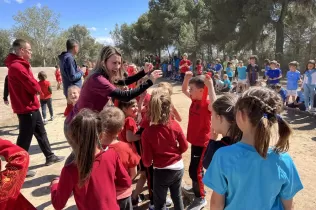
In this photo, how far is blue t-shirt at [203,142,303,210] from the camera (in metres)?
1.43

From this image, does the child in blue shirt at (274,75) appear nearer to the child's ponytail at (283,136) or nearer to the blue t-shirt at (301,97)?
the blue t-shirt at (301,97)

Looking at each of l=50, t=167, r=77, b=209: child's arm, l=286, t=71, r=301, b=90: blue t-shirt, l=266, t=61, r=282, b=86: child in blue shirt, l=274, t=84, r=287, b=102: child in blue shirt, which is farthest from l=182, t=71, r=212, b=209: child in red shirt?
l=266, t=61, r=282, b=86: child in blue shirt

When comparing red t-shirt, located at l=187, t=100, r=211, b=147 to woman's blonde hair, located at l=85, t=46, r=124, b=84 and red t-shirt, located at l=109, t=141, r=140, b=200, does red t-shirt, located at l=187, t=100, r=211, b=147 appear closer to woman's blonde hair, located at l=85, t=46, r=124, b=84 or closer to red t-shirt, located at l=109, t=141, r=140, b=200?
red t-shirt, located at l=109, t=141, r=140, b=200

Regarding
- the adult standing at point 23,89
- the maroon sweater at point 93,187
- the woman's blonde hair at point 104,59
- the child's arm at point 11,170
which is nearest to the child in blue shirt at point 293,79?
the woman's blonde hair at point 104,59

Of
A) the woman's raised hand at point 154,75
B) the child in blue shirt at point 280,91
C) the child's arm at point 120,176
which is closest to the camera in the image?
the child's arm at point 120,176

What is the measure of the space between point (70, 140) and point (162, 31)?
29966mm

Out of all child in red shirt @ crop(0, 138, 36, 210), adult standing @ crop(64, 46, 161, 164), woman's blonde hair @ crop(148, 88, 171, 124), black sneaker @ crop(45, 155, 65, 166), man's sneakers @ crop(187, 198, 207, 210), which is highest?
adult standing @ crop(64, 46, 161, 164)

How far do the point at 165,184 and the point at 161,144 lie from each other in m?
0.41

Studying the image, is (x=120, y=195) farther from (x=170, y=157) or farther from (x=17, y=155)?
(x=17, y=155)

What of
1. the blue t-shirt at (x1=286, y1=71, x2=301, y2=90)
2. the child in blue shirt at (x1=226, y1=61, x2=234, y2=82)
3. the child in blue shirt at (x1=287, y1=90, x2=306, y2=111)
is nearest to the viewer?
the child in blue shirt at (x1=287, y1=90, x2=306, y2=111)

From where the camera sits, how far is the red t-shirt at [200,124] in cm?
299

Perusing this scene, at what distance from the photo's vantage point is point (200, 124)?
119 inches

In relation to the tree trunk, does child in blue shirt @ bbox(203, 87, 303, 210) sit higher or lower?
lower

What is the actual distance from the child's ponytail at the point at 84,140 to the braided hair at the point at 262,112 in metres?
0.89
